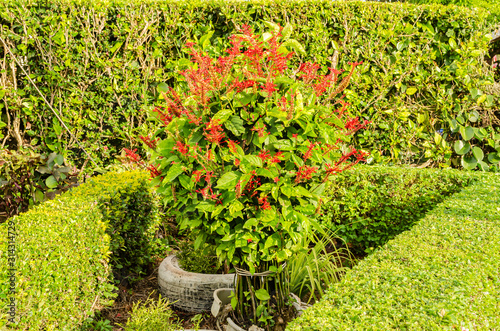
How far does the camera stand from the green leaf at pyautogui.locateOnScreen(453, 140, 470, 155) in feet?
19.7

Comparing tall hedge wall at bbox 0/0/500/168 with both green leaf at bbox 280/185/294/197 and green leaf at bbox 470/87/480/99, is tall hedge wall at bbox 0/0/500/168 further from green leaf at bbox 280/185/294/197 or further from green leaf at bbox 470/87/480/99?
green leaf at bbox 280/185/294/197

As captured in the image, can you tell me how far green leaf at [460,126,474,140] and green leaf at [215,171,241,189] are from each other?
5.14m

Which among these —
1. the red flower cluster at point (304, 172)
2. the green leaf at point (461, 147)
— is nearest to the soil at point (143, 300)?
the red flower cluster at point (304, 172)

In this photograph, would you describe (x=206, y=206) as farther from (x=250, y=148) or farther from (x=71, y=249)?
(x=71, y=249)

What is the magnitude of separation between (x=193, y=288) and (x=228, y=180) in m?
1.47

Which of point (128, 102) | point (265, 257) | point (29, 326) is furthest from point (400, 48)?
point (29, 326)

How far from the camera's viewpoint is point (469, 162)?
19.9ft

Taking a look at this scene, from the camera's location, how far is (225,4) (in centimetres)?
500

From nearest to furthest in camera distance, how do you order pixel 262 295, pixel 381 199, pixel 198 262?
pixel 262 295 → pixel 198 262 → pixel 381 199

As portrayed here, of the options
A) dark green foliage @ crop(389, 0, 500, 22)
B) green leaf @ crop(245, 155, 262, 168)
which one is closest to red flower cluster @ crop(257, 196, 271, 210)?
green leaf @ crop(245, 155, 262, 168)

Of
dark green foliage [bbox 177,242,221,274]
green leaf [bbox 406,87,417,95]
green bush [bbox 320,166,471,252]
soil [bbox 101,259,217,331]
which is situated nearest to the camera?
soil [bbox 101,259,217,331]

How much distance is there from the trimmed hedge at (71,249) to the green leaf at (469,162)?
509 centimetres

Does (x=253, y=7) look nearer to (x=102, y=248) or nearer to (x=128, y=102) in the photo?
(x=128, y=102)

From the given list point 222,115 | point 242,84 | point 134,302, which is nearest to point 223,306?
point 134,302
